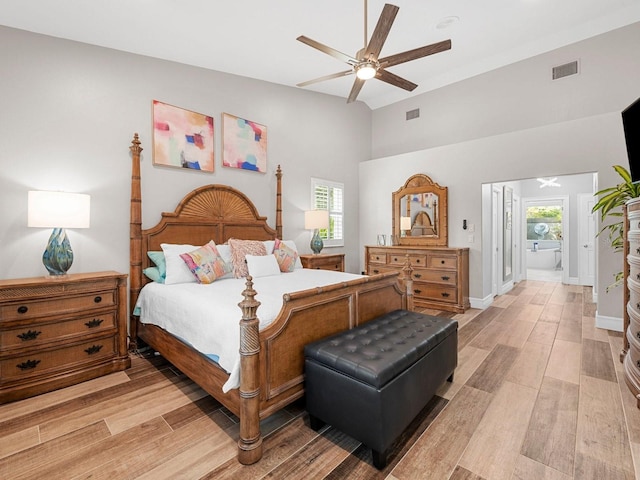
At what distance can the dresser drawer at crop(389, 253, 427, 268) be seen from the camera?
5.04 metres

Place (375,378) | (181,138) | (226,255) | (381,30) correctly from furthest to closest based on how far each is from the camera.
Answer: (181,138) < (226,255) < (381,30) < (375,378)

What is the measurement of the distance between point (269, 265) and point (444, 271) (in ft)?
9.33

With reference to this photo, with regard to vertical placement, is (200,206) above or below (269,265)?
above

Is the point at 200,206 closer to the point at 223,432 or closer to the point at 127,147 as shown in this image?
the point at 127,147

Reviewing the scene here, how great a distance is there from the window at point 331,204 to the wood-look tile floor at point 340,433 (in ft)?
10.6

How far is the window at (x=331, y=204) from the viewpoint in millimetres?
5406

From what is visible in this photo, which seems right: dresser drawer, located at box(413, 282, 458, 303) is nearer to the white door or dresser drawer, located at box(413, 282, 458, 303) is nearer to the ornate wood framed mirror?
the ornate wood framed mirror

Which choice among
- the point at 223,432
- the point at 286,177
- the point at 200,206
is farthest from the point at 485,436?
the point at 286,177

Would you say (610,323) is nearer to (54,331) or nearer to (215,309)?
(215,309)

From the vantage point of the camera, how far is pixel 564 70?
4.43 m

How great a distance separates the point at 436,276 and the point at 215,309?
12.4 ft

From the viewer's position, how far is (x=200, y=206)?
3.87m

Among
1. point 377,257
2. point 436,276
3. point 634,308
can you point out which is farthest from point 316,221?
point 634,308

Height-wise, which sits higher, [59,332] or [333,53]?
[333,53]
